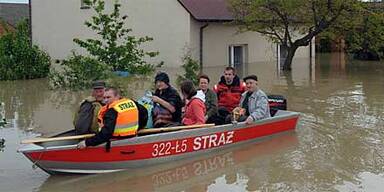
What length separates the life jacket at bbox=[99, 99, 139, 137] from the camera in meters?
8.22

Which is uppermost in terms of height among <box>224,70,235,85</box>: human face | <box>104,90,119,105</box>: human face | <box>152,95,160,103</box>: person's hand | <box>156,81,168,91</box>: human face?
<box>224,70,235,85</box>: human face

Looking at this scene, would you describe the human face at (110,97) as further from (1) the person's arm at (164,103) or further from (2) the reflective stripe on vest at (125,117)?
(1) the person's arm at (164,103)

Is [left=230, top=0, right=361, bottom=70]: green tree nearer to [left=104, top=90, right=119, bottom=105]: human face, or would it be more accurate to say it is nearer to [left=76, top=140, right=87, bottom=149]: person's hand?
[left=104, top=90, right=119, bottom=105]: human face

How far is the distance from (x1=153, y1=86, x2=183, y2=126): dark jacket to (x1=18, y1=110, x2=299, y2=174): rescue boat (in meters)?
0.60

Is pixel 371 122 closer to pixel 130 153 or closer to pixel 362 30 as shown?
pixel 130 153

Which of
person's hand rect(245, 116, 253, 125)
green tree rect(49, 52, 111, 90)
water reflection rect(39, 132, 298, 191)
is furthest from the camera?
green tree rect(49, 52, 111, 90)

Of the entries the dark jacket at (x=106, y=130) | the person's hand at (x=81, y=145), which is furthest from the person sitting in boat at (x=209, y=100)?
the person's hand at (x=81, y=145)

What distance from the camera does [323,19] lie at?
26.2 m

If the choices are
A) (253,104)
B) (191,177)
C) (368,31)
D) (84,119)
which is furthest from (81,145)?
(368,31)

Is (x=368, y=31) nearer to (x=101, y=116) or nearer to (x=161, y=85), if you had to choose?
(x=161, y=85)

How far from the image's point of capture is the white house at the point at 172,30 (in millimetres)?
28609

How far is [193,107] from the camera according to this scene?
31.1ft

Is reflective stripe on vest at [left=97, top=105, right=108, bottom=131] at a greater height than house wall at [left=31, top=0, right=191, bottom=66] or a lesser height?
lesser

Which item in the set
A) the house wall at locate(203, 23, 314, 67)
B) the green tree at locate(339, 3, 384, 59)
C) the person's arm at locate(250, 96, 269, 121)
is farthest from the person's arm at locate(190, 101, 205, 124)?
the house wall at locate(203, 23, 314, 67)
